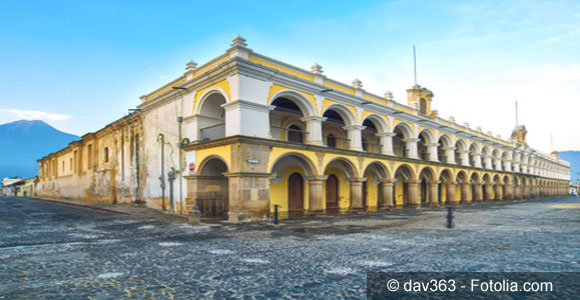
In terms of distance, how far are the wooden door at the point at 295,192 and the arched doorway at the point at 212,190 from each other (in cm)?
382

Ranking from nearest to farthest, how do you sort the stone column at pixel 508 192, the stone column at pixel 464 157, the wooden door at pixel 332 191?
the wooden door at pixel 332 191 → the stone column at pixel 464 157 → the stone column at pixel 508 192

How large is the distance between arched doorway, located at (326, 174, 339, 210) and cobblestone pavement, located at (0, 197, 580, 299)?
10.3 m

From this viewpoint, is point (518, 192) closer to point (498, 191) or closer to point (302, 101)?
point (498, 191)

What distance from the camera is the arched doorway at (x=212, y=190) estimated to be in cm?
1557

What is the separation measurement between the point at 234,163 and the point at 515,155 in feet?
132

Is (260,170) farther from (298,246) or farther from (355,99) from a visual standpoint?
(355,99)

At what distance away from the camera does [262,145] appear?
45.4 feet

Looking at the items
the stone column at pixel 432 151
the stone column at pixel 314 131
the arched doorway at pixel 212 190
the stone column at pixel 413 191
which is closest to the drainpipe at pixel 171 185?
the arched doorway at pixel 212 190

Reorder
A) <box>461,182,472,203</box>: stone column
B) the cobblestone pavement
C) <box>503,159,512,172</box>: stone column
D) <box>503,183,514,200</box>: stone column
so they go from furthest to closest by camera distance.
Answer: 1. <box>503,159,512,172</box>: stone column
2. <box>503,183,514,200</box>: stone column
3. <box>461,182,472,203</box>: stone column
4. the cobblestone pavement

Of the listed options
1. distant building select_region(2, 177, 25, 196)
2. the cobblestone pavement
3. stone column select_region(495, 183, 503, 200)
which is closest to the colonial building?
the cobblestone pavement

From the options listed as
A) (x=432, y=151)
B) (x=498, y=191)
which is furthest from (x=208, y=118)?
(x=498, y=191)

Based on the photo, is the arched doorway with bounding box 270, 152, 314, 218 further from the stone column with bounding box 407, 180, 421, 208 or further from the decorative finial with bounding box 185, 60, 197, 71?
the stone column with bounding box 407, 180, 421, 208

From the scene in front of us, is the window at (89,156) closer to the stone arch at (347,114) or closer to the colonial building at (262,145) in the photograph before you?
the colonial building at (262,145)

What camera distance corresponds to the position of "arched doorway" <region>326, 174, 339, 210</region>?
68.9ft
